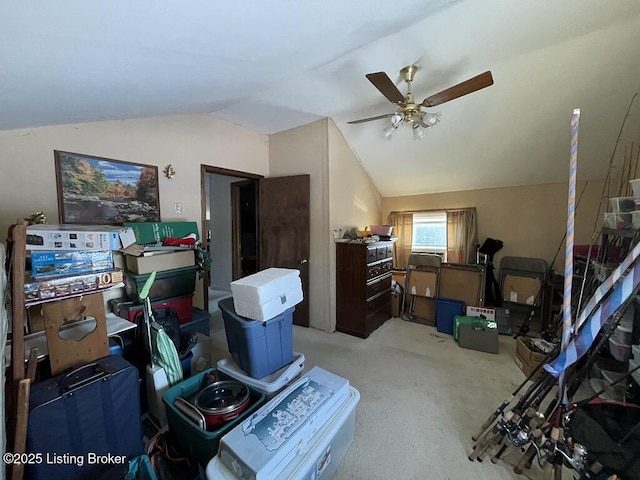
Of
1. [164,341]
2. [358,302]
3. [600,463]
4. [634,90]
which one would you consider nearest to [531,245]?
[634,90]

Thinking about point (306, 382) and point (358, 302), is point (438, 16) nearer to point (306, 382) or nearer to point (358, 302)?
point (306, 382)

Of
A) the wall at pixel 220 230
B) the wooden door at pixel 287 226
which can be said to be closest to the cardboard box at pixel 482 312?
the wooden door at pixel 287 226

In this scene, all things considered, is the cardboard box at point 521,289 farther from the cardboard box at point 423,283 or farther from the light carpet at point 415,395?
the cardboard box at point 423,283

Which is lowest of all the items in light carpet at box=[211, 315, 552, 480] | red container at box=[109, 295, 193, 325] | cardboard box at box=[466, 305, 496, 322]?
light carpet at box=[211, 315, 552, 480]

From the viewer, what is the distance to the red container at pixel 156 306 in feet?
6.30

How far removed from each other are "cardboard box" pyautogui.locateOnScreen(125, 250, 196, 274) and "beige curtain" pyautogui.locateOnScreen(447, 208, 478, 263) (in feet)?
11.6

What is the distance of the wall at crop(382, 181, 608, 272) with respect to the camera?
307 centimetres

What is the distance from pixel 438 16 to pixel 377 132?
153 cm

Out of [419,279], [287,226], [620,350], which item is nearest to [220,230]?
[287,226]

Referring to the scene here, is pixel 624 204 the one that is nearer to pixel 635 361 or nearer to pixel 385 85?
pixel 635 361

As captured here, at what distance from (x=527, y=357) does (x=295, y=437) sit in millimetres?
2322

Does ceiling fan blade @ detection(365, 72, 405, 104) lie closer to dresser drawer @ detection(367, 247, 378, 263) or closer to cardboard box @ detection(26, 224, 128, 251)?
dresser drawer @ detection(367, 247, 378, 263)

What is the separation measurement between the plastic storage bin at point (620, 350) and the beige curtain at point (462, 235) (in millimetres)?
1996

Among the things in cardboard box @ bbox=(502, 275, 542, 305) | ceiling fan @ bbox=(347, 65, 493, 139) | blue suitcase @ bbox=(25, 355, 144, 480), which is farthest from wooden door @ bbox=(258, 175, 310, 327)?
cardboard box @ bbox=(502, 275, 542, 305)
